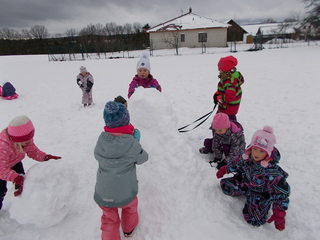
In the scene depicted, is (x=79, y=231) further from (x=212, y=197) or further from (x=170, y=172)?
(x=212, y=197)

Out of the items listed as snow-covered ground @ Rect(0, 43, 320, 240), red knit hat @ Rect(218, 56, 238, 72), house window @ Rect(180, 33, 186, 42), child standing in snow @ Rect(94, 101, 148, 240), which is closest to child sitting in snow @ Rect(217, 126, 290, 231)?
snow-covered ground @ Rect(0, 43, 320, 240)

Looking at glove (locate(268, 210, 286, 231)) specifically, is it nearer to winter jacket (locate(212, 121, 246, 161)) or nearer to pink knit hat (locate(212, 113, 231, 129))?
winter jacket (locate(212, 121, 246, 161))

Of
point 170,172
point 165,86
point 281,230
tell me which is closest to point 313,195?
point 281,230

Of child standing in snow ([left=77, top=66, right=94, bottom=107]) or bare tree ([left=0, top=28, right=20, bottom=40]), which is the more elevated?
bare tree ([left=0, top=28, right=20, bottom=40])

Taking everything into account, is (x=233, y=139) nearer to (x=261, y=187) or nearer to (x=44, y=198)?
(x=261, y=187)

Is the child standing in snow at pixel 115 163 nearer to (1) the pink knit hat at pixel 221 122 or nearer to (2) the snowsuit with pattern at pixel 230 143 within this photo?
(1) the pink knit hat at pixel 221 122

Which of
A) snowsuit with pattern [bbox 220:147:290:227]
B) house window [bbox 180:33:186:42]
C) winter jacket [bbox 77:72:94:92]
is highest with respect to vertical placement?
house window [bbox 180:33:186:42]

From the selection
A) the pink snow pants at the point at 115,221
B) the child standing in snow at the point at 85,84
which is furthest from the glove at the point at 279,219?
the child standing in snow at the point at 85,84

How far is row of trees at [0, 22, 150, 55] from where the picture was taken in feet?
88.1

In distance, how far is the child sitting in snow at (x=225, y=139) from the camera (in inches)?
107

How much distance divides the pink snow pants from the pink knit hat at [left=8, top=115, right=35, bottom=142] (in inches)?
46.5

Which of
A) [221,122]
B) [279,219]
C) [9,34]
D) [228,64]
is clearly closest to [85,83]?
[228,64]

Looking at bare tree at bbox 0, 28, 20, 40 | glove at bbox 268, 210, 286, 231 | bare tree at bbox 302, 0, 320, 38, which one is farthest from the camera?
bare tree at bbox 0, 28, 20, 40

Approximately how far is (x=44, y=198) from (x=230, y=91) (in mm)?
2973
